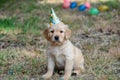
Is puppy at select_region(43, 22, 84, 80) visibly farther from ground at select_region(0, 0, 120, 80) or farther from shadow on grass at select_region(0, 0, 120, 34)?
shadow on grass at select_region(0, 0, 120, 34)

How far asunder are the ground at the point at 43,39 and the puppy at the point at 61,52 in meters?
0.13

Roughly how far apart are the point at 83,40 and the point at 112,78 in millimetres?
2167

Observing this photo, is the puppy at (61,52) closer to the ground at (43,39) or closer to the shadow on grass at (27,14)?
the ground at (43,39)

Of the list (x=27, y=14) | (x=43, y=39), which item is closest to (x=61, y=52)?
(x=43, y=39)

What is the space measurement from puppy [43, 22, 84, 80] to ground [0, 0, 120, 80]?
0.13 metres

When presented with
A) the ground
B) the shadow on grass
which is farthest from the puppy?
the shadow on grass

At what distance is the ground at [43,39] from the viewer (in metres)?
5.35

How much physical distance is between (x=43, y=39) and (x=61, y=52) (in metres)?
2.12

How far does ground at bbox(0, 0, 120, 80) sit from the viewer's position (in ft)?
17.6

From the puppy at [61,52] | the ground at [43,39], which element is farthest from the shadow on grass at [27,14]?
the puppy at [61,52]

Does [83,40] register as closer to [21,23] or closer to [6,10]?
[21,23]

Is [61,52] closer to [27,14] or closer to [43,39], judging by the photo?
[43,39]

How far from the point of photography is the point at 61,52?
5004mm

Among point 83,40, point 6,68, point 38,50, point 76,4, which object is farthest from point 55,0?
point 6,68
